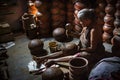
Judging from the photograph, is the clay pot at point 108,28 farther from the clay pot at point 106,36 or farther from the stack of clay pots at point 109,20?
the clay pot at point 106,36

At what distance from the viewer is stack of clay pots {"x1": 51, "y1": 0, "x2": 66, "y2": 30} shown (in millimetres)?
8561

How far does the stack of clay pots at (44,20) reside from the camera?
27.9 ft

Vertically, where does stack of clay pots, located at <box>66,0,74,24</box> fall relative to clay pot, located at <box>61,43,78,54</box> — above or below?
above

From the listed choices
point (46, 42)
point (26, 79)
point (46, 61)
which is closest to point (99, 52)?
point (46, 61)

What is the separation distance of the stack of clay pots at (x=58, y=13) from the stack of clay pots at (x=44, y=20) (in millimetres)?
217

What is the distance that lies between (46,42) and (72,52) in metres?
2.02

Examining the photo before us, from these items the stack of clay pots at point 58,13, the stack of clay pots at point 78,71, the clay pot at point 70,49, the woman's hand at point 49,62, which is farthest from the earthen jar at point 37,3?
the stack of clay pots at point 78,71

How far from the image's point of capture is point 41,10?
8.54m

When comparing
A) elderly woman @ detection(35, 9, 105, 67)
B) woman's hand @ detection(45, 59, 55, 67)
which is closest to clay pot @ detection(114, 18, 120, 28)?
elderly woman @ detection(35, 9, 105, 67)

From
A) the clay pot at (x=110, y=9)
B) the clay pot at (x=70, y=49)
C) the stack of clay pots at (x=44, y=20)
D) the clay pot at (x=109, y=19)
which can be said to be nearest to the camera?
the clay pot at (x=70, y=49)

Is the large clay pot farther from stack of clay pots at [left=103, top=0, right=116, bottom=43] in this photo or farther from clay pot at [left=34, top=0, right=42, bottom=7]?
stack of clay pots at [left=103, top=0, right=116, bottom=43]

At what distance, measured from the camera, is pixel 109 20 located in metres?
7.39

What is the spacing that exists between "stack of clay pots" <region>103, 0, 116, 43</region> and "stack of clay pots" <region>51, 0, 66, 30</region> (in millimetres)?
1991

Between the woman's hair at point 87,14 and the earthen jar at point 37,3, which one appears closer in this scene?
the woman's hair at point 87,14
